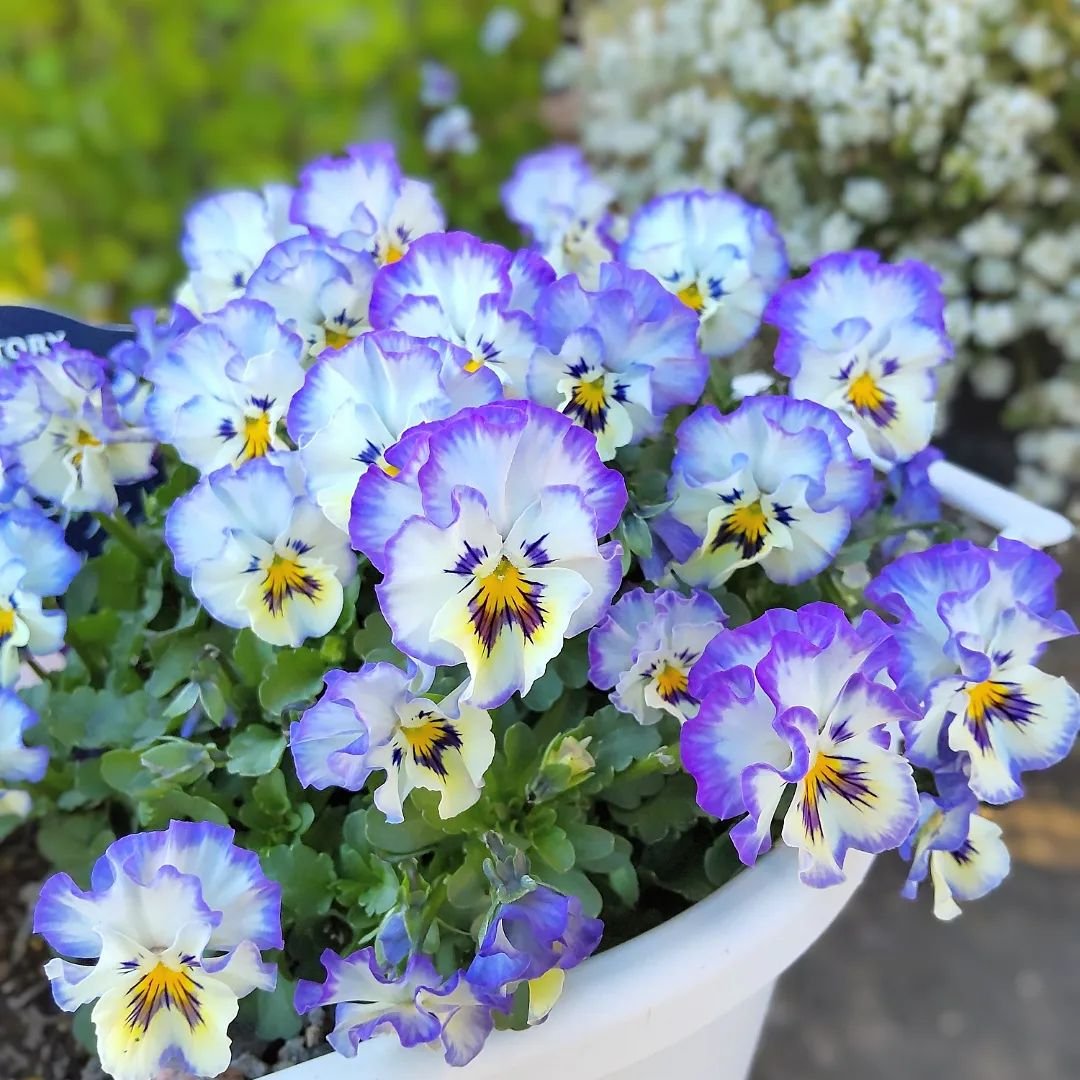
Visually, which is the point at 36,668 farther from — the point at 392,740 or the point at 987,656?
the point at 987,656

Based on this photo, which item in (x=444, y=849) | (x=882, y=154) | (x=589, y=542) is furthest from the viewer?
(x=882, y=154)

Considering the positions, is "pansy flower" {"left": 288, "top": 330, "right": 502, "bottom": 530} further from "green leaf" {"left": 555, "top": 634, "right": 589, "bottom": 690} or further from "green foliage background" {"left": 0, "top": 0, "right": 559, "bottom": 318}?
"green foliage background" {"left": 0, "top": 0, "right": 559, "bottom": 318}

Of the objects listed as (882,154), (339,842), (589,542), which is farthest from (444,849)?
(882,154)

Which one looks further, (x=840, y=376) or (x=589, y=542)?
(x=840, y=376)

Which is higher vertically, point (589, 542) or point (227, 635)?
point (589, 542)

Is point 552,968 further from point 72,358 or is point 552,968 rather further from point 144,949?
point 72,358

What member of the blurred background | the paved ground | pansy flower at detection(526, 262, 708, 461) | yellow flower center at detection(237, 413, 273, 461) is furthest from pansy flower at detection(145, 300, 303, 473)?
the paved ground
